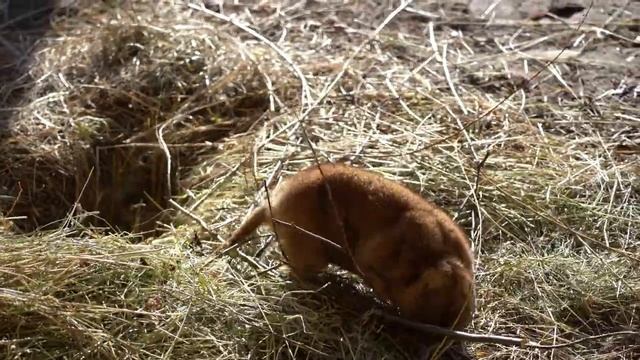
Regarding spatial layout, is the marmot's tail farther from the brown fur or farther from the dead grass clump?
the dead grass clump

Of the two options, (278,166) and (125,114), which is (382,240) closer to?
(278,166)

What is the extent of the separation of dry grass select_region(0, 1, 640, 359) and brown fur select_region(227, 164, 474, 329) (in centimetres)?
17

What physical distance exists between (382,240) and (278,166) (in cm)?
133

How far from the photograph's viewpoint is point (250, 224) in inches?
170

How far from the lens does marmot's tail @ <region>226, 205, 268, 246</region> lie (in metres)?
4.27

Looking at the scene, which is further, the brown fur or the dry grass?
the dry grass

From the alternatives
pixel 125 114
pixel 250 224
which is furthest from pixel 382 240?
pixel 125 114

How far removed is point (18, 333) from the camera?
3.80 meters

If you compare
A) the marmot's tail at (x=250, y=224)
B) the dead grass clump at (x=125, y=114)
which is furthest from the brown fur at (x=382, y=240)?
the dead grass clump at (x=125, y=114)

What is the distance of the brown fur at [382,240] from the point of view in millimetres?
3811

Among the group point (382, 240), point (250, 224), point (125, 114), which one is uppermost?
point (382, 240)

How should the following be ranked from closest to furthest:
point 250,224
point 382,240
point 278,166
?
point 382,240
point 250,224
point 278,166

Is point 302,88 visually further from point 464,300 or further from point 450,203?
point 464,300

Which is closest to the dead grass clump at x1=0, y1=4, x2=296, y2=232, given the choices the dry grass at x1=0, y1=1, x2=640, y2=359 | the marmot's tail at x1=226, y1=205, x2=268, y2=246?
the dry grass at x1=0, y1=1, x2=640, y2=359
